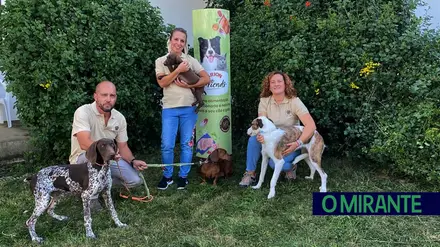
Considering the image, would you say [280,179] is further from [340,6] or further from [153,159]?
[340,6]

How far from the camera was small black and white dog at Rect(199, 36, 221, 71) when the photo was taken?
493 cm

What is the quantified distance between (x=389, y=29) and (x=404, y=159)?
1.60 meters

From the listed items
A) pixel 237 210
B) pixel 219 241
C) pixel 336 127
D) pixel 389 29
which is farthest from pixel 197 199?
pixel 389 29

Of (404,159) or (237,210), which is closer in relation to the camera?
(237,210)

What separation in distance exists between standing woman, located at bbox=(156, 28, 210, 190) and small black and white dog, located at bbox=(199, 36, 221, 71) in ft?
0.59

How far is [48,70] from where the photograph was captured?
486cm

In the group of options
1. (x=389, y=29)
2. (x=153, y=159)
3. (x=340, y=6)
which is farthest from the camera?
(x=153, y=159)

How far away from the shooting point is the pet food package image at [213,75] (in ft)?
16.1

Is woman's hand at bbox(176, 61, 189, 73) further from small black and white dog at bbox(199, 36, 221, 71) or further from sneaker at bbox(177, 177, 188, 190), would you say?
sneaker at bbox(177, 177, 188, 190)

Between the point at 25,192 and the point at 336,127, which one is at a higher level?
the point at 336,127

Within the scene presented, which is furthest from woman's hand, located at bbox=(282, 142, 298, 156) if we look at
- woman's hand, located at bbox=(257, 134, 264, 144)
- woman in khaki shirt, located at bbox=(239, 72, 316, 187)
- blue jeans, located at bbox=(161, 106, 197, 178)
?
blue jeans, located at bbox=(161, 106, 197, 178)

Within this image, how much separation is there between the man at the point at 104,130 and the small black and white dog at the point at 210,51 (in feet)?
4.28

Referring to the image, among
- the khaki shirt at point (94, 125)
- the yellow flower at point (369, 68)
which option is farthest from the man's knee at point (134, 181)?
the yellow flower at point (369, 68)

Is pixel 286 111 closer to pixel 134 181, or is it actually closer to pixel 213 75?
pixel 213 75
